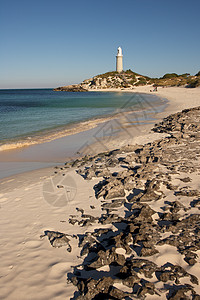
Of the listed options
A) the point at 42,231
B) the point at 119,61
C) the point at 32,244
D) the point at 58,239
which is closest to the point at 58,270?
the point at 58,239

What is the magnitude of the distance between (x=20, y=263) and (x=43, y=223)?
1.07 m

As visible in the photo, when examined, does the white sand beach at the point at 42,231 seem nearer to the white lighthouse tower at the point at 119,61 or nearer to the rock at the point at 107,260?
the rock at the point at 107,260

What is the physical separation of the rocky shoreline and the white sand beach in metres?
0.07

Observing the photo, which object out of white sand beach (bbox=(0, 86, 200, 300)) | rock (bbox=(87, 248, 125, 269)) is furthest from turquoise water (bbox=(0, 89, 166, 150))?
rock (bbox=(87, 248, 125, 269))

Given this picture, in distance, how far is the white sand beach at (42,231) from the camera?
304 centimetres

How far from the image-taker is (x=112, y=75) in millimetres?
117812

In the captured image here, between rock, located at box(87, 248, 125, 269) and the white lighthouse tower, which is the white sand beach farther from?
the white lighthouse tower

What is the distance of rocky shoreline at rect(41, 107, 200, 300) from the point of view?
280 centimetres

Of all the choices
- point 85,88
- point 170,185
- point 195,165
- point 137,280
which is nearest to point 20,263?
point 137,280

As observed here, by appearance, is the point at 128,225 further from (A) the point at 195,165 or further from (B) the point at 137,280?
(A) the point at 195,165

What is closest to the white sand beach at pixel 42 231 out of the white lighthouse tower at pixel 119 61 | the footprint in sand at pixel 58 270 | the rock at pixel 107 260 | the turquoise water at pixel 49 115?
the footprint in sand at pixel 58 270

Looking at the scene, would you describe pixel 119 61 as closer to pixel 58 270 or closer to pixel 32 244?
pixel 32 244

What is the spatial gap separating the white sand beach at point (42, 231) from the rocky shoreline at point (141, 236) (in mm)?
68

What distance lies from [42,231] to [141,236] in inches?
74.9
